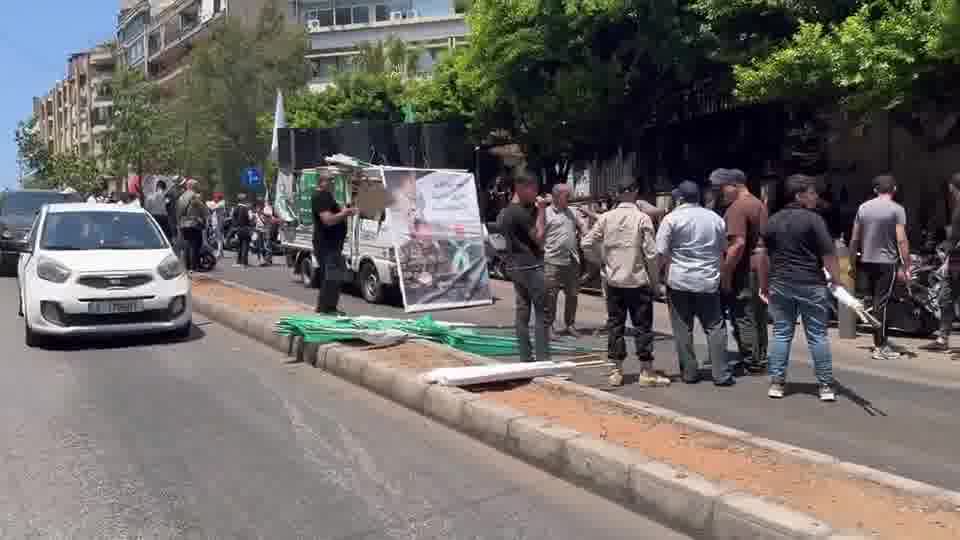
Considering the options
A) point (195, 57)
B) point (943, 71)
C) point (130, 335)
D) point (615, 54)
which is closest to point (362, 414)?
point (130, 335)

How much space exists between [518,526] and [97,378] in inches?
222

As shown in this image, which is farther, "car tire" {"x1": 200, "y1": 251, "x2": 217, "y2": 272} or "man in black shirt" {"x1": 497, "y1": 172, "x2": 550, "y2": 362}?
A: "car tire" {"x1": 200, "y1": 251, "x2": 217, "y2": 272}

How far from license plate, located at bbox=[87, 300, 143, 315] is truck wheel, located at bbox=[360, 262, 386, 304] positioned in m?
4.83

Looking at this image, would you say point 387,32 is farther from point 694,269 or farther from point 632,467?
point 632,467

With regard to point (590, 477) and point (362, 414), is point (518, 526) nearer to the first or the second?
point (590, 477)

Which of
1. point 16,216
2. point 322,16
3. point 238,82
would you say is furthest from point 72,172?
point 16,216

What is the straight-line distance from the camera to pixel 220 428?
7250 mm

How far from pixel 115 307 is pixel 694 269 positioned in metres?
6.40

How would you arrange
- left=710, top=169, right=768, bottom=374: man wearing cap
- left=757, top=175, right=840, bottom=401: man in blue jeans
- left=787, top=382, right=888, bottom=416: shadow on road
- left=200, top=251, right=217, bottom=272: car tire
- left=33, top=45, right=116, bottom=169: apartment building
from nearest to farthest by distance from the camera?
left=787, top=382, right=888, bottom=416: shadow on road < left=757, top=175, right=840, bottom=401: man in blue jeans < left=710, top=169, right=768, bottom=374: man wearing cap < left=200, top=251, right=217, bottom=272: car tire < left=33, top=45, right=116, bottom=169: apartment building

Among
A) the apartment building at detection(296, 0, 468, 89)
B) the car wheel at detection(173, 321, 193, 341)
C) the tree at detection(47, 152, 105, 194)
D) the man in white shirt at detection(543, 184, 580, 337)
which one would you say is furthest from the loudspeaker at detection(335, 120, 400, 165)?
the tree at detection(47, 152, 105, 194)

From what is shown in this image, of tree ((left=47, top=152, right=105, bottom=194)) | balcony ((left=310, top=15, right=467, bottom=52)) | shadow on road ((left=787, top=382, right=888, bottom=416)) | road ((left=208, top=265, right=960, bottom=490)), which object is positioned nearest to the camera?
road ((left=208, top=265, right=960, bottom=490))

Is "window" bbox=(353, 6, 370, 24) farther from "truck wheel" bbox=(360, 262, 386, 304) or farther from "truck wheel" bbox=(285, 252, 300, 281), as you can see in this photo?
"truck wheel" bbox=(360, 262, 386, 304)

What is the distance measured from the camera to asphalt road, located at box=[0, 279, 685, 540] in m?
5.13

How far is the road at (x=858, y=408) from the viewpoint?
6266 millimetres
